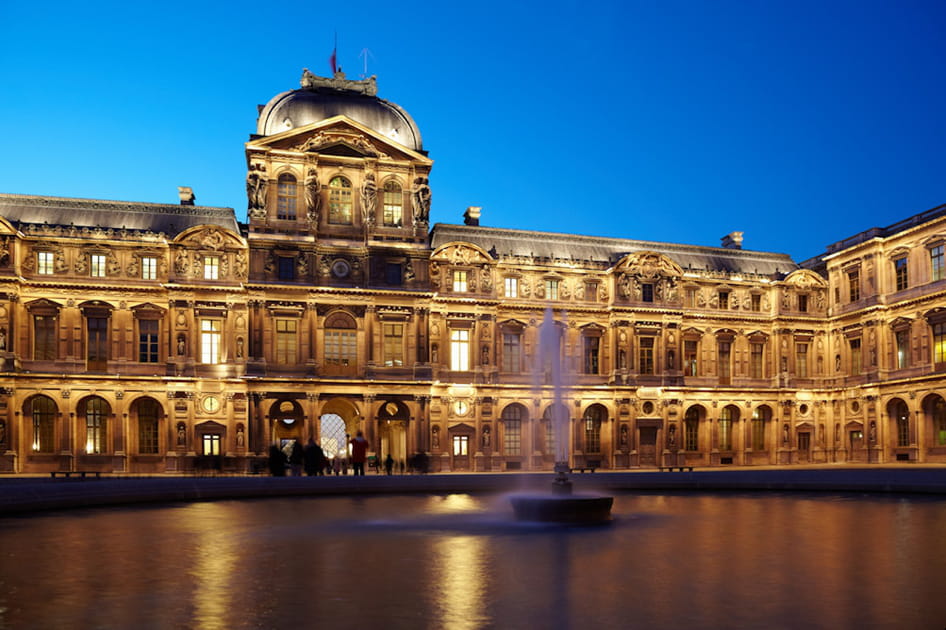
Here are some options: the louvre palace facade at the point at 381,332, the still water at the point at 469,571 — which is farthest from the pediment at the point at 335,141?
the still water at the point at 469,571

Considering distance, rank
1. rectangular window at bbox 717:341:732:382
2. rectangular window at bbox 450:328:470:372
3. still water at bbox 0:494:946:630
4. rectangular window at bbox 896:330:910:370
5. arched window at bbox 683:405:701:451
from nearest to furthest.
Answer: still water at bbox 0:494:946:630 < rectangular window at bbox 450:328:470:372 < rectangular window at bbox 896:330:910:370 < arched window at bbox 683:405:701:451 < rectangular window at bbox 717:341:732:382

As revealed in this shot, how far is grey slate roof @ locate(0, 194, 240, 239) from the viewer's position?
4612 centimetres

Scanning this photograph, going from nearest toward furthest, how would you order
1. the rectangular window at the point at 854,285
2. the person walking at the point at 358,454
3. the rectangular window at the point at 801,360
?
the person walking at the point at 358,454
the rectangular window at the point at 854,285
the rectangular window at the point at 801,360

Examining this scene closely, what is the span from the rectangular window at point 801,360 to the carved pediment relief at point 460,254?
23.7 meters

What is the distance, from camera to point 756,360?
56219mm

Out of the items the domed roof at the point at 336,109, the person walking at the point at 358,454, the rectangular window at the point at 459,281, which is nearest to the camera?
the person walking at the point at 358,454

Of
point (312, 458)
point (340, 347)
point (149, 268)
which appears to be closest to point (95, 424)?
point (149, 268)

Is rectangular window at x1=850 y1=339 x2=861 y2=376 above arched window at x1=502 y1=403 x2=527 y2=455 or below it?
above

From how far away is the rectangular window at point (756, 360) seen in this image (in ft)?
183

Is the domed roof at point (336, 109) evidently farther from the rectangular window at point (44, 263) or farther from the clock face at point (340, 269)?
the rectangular window at point (44, 263)

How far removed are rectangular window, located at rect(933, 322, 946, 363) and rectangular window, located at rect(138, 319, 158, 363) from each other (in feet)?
147

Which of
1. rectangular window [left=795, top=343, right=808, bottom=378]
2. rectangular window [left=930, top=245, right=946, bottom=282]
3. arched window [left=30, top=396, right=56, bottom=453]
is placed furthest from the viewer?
rectangular window [left=795, top=343, right=808, bottom=378]

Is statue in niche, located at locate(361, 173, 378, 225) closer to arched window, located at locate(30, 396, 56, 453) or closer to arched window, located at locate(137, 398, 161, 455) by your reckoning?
arched window, located at locate(137, 398, 161, 455)

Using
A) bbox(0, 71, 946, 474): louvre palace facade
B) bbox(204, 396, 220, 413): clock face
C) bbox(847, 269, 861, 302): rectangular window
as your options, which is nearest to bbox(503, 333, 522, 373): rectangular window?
bbox(0, 71, 946, 474): louvre palace facade
